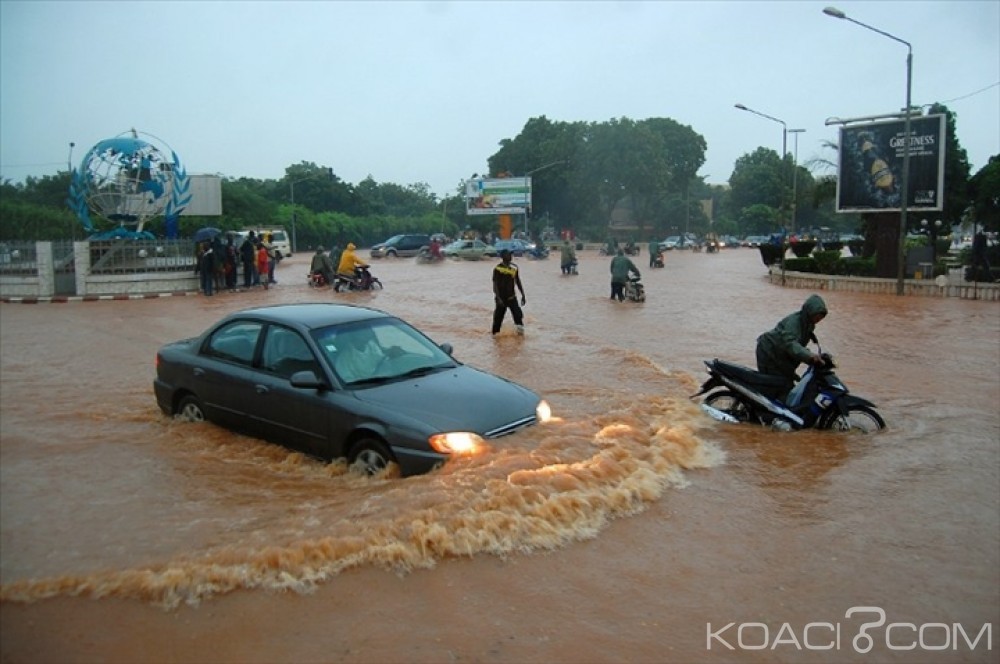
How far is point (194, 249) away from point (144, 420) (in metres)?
19.8

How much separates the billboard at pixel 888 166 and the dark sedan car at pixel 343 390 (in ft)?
80.7

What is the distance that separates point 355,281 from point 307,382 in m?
20.0

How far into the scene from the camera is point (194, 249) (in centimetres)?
2759

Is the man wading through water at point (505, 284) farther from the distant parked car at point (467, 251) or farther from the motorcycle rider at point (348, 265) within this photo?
the distant parked car at point (467, 251)

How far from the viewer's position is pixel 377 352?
7176 millimetres

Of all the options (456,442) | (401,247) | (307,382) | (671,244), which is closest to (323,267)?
(307,382)

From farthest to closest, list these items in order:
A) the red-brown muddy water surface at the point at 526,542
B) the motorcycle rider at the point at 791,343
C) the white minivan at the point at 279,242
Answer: the white minivan at the point at 279,242 < the motorcycle rider at the point at 791,343 < the red-brown muddy water surface at the point at 526,542

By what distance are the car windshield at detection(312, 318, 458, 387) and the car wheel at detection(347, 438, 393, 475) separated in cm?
55

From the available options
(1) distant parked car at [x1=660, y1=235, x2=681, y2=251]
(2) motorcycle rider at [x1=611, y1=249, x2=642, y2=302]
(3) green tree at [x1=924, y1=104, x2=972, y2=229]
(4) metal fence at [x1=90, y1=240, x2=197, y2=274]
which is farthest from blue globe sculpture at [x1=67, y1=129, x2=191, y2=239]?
(1) distant parked car at [x1=660, y1=235, x2=681, y2=251]

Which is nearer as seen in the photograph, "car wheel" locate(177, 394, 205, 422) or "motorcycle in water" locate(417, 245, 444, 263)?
"car wheel" locate(177, 394, 205, 422)

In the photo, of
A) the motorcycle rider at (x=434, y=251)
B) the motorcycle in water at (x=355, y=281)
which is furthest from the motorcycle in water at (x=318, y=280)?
the motorcycle rider at (x=434, y=251)

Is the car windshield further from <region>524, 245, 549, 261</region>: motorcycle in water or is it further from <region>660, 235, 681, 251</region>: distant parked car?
<region>660, 235, 681, 251</region>: distant parked car

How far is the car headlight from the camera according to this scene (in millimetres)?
5945

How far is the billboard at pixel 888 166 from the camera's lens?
27.4 metres
